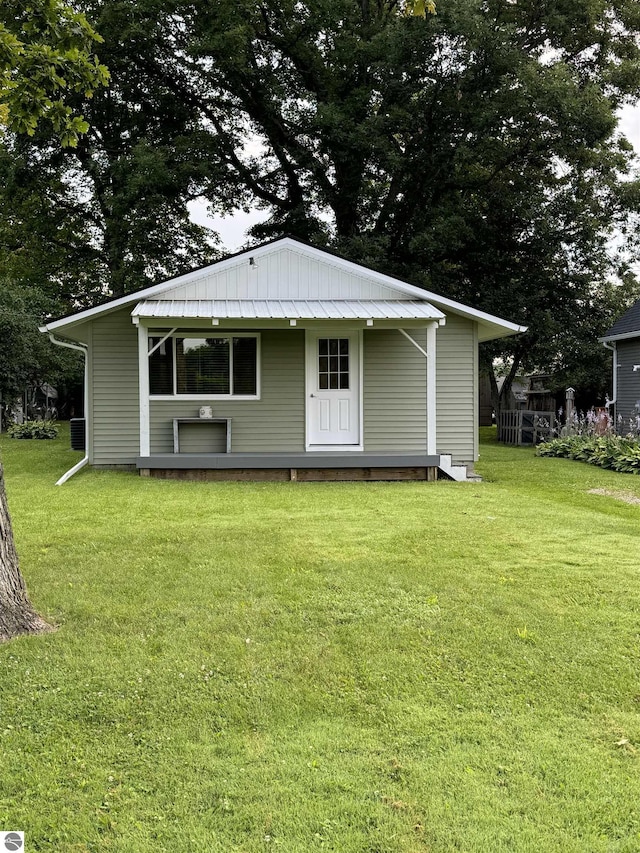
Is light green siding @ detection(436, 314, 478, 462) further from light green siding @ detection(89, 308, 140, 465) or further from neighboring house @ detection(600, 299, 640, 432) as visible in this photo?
neighboring house @ detection(600, 299, 640, 432)

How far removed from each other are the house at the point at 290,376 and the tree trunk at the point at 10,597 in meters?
6.65

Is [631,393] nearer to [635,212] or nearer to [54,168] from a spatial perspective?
[635,212]

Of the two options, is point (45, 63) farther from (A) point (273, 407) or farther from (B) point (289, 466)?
(A) point (273, 407)

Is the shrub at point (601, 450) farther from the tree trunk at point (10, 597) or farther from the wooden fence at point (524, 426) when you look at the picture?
the tree trunk at point (10, 597)

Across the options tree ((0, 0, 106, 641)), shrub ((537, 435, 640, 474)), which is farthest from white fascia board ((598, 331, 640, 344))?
tree ((0, 0, 106, 641))

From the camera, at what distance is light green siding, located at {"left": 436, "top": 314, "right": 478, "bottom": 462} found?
1138 centimetres

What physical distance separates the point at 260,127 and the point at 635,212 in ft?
38.5

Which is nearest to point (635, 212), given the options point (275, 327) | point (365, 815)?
point (275, 327)

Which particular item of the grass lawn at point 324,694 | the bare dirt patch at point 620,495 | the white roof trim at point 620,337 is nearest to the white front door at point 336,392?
the bare dirt patch at point 620,495

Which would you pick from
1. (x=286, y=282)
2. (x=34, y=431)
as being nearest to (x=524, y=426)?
(x=286, y=282)

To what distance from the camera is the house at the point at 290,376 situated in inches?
416

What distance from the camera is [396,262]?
1914cm

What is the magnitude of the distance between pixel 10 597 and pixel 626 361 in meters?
Answer: 17.4

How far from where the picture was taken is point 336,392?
11.3m
